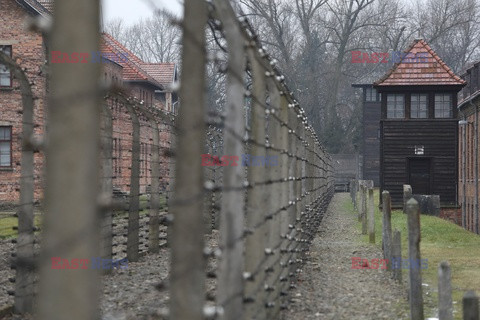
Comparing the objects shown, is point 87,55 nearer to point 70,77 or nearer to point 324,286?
point 70,77

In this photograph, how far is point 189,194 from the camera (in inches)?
122

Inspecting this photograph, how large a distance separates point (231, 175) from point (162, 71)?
52977 mm

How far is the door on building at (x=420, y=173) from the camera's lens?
34.9m

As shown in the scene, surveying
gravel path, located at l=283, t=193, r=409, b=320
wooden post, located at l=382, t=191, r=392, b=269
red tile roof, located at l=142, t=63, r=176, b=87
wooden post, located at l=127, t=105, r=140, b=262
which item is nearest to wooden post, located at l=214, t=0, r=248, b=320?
gravel path, located at l=283, t=193, r=409, b=320

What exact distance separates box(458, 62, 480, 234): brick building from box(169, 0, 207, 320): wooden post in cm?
2883

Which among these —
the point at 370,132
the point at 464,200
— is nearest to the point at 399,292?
the point at 464,200

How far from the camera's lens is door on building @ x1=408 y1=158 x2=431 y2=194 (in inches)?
1375

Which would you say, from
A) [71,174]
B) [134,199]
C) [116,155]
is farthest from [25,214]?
[116,155]

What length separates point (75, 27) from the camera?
220 cm

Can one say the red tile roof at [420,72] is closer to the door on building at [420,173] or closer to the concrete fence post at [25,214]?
the door on building at [420,173]

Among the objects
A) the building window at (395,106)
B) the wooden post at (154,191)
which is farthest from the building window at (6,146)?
the wooden post at (154,191)

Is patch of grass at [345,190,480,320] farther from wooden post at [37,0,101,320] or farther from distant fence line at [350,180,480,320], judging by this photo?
wooden post at [37,0,101,320]

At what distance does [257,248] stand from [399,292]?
15.4ft

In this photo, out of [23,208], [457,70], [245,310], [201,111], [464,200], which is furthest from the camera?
[457,70]
